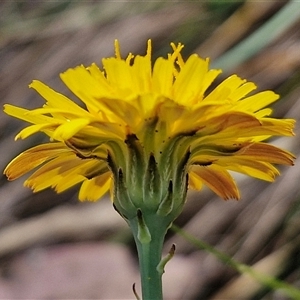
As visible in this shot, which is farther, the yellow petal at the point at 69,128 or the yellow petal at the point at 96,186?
the yellow petal at the point at 96,186

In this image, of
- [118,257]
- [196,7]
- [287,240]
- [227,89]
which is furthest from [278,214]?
[227,89]

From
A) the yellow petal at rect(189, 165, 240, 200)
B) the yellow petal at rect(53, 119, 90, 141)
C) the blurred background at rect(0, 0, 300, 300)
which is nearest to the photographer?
the yellow petal at rect(53, 119, 90, 141)

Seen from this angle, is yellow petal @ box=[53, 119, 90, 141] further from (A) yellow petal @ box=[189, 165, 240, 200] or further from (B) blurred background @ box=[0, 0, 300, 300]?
(B) blurred background @ box=[0, 0, 300, 300]

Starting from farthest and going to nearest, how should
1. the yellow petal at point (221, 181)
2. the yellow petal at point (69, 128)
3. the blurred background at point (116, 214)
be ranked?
the blurred background at point (116, 214)
the yellow petal at point (221, 181)
the yellow petal at point (69, 128)

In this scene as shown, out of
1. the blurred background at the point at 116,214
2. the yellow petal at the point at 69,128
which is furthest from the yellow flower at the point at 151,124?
the blurred background at the point at 116,214

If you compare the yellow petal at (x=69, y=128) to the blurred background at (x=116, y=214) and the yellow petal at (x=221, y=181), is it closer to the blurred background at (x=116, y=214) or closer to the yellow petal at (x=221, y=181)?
the yellow petal at (x=221, y=181)

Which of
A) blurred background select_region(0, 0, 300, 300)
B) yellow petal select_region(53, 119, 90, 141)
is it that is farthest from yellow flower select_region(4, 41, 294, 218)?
blurred background select_region(0, 0, 300, 300)
